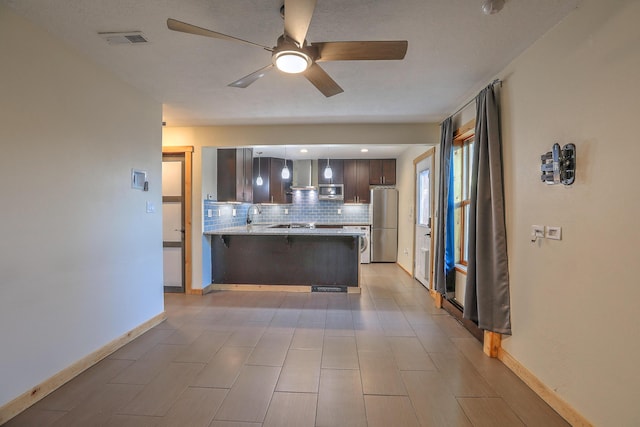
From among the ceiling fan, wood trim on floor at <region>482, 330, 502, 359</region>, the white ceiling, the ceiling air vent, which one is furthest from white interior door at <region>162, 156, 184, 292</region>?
wood trim on floor at <region>482, 330, 502, 359</region>

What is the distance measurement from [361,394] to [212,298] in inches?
111

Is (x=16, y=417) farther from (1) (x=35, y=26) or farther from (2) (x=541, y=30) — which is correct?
(2) (x=541, y=30)

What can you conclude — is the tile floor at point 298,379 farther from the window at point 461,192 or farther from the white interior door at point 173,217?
the white interior door at point 173,217

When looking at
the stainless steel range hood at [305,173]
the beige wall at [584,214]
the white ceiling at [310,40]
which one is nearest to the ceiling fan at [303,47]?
the white ceiling at [310,40]

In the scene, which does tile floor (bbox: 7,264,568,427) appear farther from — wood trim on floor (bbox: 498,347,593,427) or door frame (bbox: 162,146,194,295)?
door frame (bbox: 162,146,194,295)

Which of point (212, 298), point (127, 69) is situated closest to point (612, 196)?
point (127, 69)

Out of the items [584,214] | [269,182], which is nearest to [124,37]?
[584,214]

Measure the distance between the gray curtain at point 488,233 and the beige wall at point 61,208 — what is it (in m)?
3.18

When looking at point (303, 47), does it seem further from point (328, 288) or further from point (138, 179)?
point (328, 288)

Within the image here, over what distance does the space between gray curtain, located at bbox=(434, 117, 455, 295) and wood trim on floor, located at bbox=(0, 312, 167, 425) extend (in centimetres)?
335

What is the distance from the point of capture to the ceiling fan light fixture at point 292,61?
163 cm

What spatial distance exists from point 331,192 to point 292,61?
206 inches

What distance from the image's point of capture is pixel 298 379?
2.13 m

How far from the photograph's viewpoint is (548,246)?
1.92 metres
